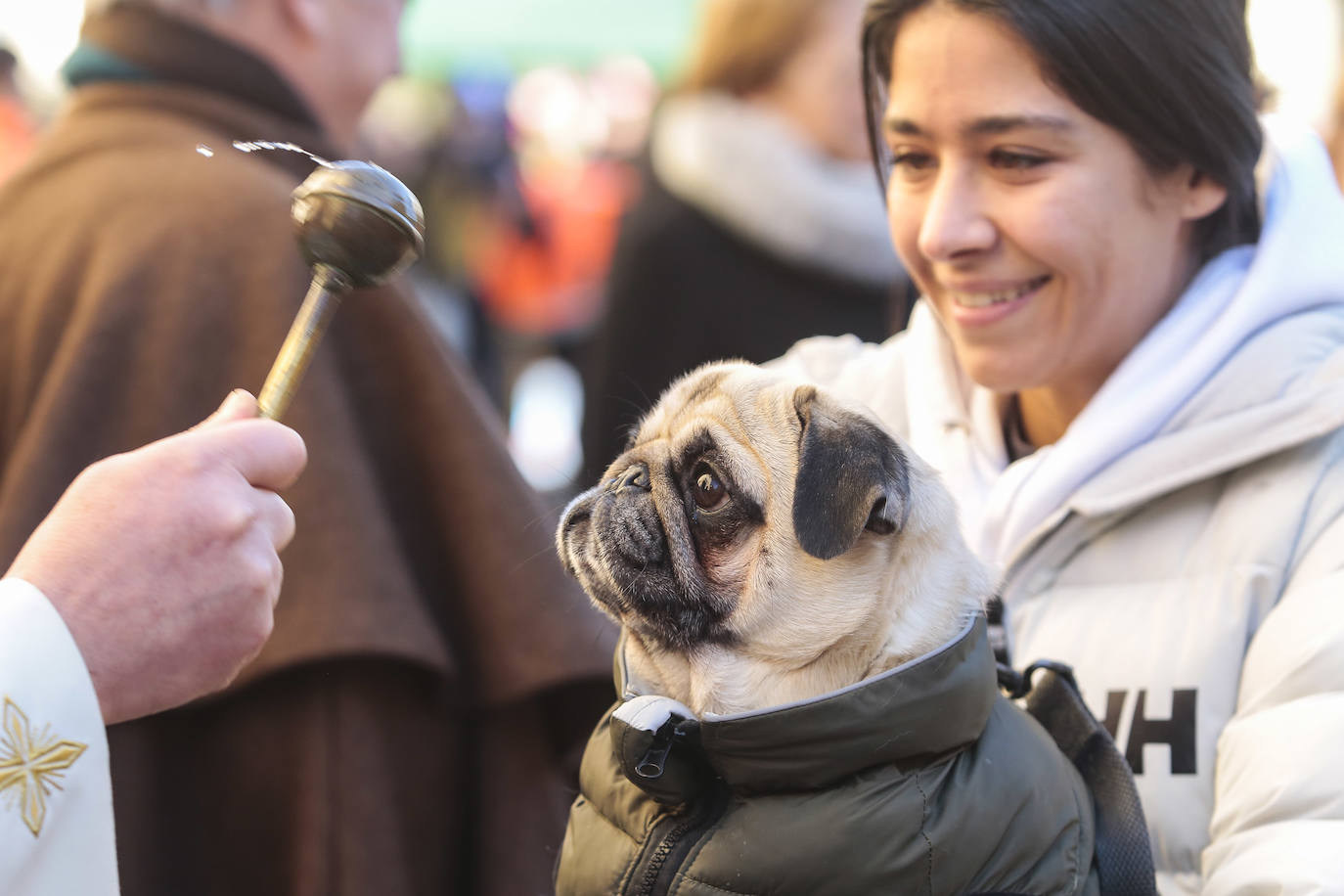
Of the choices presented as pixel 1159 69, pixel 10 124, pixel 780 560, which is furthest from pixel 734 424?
pixel 10 124

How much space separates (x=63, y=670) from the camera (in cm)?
131

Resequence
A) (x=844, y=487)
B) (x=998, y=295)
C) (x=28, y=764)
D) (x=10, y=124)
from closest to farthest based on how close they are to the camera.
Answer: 1. (x=28, y=764)
2. (x=844, y=487)
3. (x=998, y=295)
4. (x=10, y=124)

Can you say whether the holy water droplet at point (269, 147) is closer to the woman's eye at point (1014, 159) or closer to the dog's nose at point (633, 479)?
the dog's nose at point (633, 479)

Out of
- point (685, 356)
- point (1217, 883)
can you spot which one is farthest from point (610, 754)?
point (685, 356)

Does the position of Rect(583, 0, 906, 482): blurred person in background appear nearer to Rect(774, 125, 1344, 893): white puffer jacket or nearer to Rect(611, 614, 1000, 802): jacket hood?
Rect(774, 125, 1344, 893): white puffer jacket

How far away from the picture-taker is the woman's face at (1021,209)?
1875mm

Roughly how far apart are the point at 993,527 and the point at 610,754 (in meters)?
0.74

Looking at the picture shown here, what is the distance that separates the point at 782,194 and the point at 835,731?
2765 millimetres

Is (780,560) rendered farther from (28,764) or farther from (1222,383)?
(28,764)

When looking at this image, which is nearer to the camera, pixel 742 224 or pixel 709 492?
pixel 709 492

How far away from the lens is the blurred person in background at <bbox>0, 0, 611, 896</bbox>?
2039 mm

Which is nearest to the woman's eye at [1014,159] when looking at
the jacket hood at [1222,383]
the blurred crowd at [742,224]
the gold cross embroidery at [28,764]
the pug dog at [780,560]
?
the jacket hood at [1222,383]

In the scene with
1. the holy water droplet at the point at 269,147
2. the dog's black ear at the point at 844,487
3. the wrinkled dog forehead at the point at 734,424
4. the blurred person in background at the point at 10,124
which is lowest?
the dog's black ear at the point at 844,487

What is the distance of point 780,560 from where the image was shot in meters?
1.79
